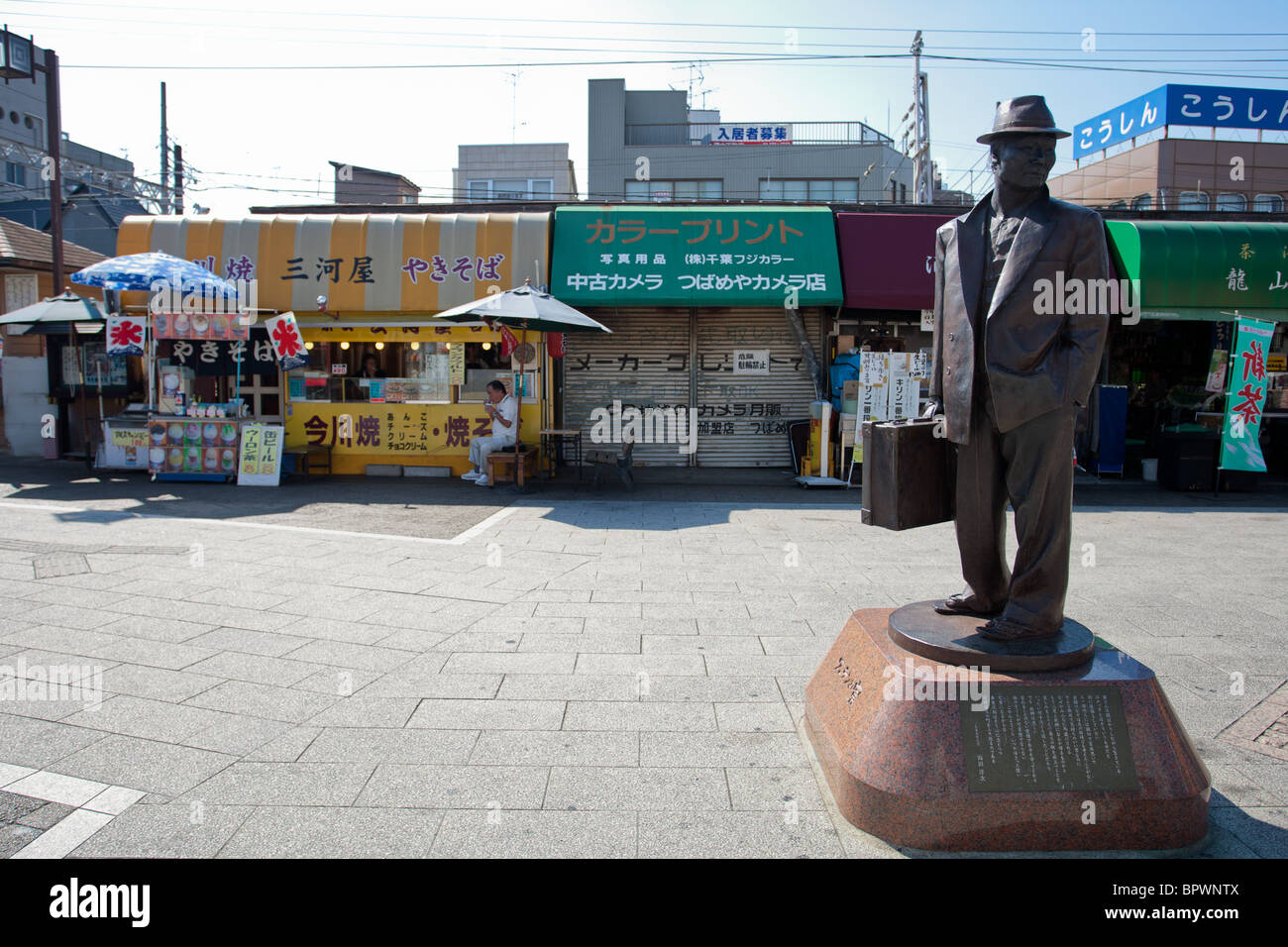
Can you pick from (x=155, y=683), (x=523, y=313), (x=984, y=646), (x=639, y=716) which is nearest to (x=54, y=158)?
(x=523, y=313)

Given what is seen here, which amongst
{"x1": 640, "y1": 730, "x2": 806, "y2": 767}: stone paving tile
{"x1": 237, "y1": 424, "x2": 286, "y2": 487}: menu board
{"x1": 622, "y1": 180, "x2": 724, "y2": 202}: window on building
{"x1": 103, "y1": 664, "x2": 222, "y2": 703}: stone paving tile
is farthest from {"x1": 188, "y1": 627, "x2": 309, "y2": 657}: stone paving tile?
{"x1": 622, "y1": 180, "x2": 724, "y2": 202}: window on building

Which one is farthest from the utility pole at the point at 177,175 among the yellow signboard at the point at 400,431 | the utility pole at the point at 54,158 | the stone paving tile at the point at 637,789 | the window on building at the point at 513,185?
the stone paving tile at the point at 637,789

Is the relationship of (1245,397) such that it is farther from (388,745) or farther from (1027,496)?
(388,745)

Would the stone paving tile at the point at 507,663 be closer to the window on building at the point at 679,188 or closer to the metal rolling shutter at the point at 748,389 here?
the metal rolling shutter at the point at 748,389

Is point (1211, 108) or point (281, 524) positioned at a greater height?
point (1211, 108)

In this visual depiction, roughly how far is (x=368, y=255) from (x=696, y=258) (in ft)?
18.6

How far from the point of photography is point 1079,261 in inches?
137

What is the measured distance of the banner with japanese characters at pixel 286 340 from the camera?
12.7m

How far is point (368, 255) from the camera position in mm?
13773

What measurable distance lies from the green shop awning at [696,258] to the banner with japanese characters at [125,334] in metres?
6.62

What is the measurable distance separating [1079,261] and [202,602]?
250 inches

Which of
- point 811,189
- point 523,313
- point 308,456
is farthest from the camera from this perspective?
point 811,189

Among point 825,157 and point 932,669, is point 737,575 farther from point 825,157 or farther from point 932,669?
point 825,157

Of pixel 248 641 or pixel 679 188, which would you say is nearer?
pixel 248 641
